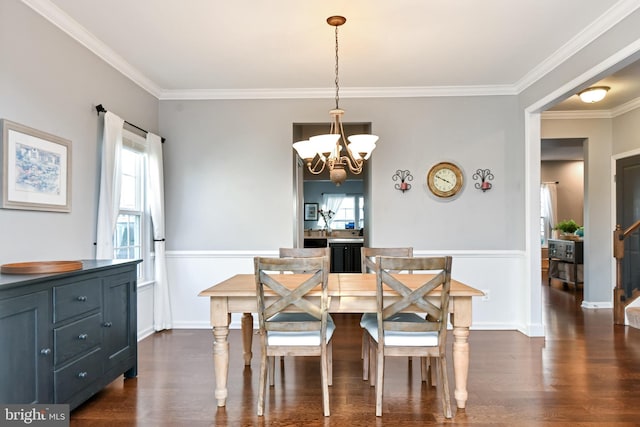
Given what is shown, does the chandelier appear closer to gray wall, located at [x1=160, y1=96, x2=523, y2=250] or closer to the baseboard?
gray wall, located at [x1=160, y1=96, x2=523, y2=250]

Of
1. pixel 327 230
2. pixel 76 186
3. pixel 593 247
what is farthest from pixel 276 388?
pixel 327 230

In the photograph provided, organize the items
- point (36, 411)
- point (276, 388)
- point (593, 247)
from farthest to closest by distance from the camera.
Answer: point (593, 247)
point (276, 388)
point (36, 411)

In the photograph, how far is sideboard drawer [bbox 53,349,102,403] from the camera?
2176 mm

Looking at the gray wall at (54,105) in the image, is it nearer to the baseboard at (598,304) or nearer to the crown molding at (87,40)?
the crown molding at (87,40)

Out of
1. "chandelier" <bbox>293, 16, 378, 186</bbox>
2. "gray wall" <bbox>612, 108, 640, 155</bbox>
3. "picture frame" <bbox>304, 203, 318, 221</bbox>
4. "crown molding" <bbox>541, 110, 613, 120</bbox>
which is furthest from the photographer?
"picture frame" <bbox>304, 203, 318, 221</bbox>

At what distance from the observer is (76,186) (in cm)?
311

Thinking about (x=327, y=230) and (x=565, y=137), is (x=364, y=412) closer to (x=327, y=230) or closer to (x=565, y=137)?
(x=565, y=137)

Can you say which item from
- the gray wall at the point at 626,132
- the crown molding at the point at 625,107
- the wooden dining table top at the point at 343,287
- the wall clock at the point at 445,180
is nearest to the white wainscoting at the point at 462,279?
the wall clock at the point at 445,180

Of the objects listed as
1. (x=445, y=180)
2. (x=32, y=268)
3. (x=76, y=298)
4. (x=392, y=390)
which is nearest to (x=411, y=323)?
(x=392, y=390)

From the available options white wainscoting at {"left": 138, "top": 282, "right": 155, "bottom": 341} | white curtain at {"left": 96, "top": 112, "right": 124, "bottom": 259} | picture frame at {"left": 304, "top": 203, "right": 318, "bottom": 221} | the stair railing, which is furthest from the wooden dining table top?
picture frame at {"left": 304, "top": 203, "right": 318, "bottom": 221}

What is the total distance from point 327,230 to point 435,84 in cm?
538

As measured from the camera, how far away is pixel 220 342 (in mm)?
2484

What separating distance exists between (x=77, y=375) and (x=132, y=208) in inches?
80.6

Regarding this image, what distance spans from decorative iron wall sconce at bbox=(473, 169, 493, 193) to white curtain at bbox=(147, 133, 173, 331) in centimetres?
344
